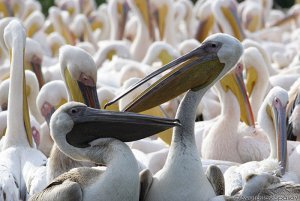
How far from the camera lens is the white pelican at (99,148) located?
4.89m

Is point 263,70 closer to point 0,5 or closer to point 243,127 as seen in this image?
point 243,127

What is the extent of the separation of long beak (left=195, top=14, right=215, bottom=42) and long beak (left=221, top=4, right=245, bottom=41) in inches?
65.3

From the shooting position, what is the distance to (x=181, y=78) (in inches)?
213

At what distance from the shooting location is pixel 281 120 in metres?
6.61

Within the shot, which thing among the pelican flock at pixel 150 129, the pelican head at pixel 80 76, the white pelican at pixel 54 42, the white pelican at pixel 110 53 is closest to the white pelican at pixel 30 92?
A: the pelican flock at pixel 150 129

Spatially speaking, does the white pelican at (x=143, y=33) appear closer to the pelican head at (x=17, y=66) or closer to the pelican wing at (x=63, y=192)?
the pelican head at (x=17, y=66)

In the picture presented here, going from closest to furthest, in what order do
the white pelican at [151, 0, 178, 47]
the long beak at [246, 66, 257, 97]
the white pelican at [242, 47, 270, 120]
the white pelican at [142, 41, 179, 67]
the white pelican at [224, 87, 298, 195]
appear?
the white pelican at [224, 87, 298, 195] < the white pelican at [242, 47, 270, 120] < the long beak at [246, 66, 257, 97] < the white pelican at [142, 41, 179, 67] < the white pelican at [151, 0, 178, 47]

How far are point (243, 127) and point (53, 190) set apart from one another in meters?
3.11

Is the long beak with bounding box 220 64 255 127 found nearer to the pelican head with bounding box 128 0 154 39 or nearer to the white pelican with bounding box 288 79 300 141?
the white pelican with bounding box 288 79 300 141

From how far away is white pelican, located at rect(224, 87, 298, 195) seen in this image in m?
5.57

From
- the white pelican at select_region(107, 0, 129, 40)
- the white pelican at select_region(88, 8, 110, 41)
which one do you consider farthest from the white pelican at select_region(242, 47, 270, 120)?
the white pelican at select_region(88, 8, 110, 41)

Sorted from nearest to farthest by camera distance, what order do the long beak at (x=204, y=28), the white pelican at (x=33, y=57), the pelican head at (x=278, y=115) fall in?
the pelican head at (x=278, y=115), the white pelican at (x=33, y=57), the long beak at (x=204, y=28)

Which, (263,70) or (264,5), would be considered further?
(264,5)

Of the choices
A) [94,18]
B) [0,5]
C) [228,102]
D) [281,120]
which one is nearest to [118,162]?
[281,120]
